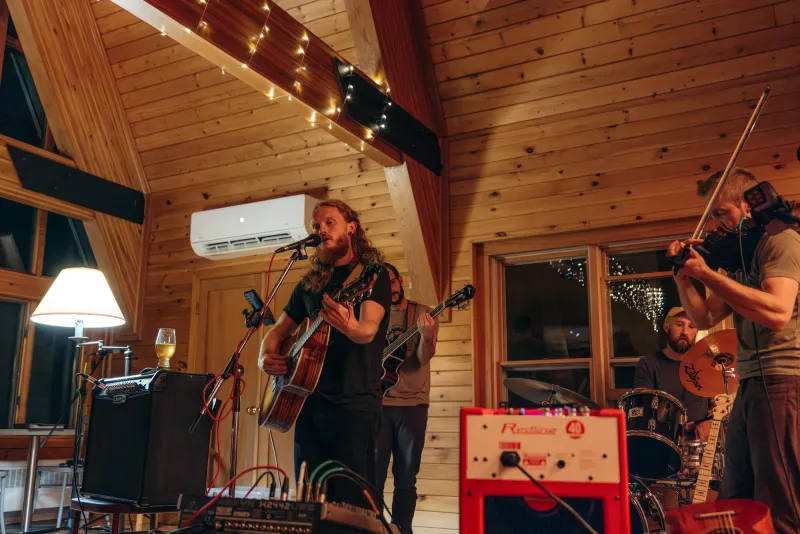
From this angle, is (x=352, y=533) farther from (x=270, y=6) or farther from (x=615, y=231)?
(x=615, y=231)

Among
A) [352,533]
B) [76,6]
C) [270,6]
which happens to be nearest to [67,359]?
[76,6]

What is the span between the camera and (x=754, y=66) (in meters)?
4.31

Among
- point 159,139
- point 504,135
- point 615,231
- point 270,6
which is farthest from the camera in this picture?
point 159,139

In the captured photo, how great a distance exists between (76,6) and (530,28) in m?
3.55

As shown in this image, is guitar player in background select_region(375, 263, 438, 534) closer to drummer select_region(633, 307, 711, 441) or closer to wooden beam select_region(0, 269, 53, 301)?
drummer select_region(633, 307, 711, 441)

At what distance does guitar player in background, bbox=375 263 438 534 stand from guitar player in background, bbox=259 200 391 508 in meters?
1.32

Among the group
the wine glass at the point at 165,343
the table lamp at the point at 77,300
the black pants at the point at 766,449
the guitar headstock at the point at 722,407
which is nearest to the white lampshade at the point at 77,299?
the table lamp at the point at 77,300

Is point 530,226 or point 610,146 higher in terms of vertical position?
point 610,146

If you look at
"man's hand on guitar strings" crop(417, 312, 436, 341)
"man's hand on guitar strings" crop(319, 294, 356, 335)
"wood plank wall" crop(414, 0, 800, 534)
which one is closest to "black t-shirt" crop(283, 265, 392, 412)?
Answer: "man's hand on guitar strings" crop(319, 294, 356, 335)

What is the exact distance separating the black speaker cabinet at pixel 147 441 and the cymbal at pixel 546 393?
4.94ft

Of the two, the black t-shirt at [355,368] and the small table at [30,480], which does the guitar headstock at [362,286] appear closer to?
the black t-shirt at [355,368]

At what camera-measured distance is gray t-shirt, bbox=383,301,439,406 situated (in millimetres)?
4062

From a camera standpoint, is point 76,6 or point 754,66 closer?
point 754,66

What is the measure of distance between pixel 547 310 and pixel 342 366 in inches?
111
